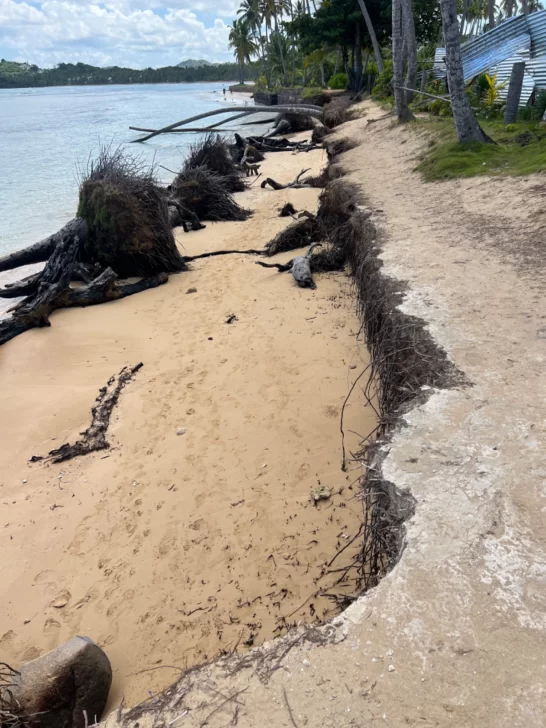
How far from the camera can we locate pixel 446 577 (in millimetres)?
2385

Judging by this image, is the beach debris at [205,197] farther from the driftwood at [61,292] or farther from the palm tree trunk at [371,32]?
the palm tree trunk at [371,32]

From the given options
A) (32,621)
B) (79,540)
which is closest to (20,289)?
(79,540)

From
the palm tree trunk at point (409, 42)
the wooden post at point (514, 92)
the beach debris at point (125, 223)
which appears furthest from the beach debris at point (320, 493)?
the palm tree trunk at point (409, 42)

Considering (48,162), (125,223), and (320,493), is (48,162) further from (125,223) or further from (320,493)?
(320,493)

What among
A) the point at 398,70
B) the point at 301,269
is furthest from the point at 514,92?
the point at 301,269

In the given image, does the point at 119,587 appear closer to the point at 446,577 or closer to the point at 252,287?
the point at 446,577

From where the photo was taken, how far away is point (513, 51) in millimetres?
15766

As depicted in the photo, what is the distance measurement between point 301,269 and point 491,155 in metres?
4.96

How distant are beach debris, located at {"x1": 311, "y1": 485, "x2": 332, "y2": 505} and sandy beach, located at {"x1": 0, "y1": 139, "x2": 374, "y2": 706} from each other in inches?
2.1

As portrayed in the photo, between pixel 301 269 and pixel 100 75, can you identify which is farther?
pixel 100 75

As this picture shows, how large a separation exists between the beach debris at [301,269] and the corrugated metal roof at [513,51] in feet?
30.4

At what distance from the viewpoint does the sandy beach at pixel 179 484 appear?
341cm

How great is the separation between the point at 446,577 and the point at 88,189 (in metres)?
9.34

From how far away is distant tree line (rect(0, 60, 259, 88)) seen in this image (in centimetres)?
13799
